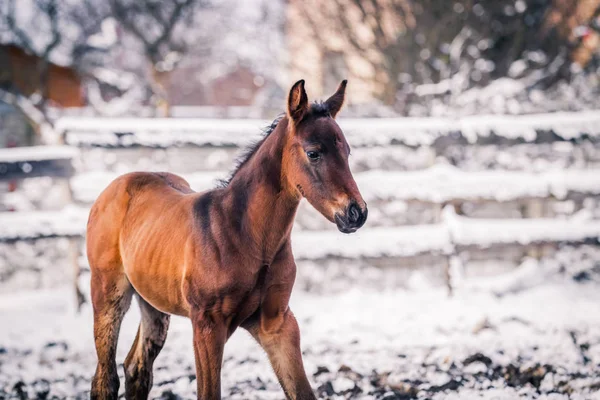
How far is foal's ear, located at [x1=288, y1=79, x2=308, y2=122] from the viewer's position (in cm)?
271

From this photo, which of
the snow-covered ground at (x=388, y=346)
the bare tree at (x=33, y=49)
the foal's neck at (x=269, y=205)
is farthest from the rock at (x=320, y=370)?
the bare tree at (x=33, y=49)

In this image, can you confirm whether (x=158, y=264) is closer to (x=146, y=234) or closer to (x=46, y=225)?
(x=146, y=234)

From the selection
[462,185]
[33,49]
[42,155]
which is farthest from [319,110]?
[33,49]

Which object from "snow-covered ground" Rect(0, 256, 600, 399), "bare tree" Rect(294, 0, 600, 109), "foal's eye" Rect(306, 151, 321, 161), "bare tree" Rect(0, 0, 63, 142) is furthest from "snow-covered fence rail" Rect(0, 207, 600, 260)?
"bare tree" Rect(0, 0, 63, 142)

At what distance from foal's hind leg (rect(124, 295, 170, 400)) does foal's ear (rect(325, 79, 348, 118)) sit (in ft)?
5.18

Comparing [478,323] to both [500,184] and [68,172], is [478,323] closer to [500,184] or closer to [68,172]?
[500,184]

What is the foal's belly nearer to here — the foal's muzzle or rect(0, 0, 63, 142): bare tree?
the foal's muzzle

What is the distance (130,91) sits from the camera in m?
26.2

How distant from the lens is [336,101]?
303 centimetres

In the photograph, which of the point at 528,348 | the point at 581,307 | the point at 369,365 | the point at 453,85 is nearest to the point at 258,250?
the point at 369,365

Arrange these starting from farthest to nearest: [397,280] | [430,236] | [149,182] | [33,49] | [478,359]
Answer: [33,49]
[397,280]
[430,236]
[478,359]
[149,182]

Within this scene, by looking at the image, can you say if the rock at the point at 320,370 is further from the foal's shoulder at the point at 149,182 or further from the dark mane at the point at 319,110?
the dark mane at the point at 319,110

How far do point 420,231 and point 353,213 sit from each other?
420 centimetres

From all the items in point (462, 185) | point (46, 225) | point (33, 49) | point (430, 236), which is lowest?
point (430, 236)
